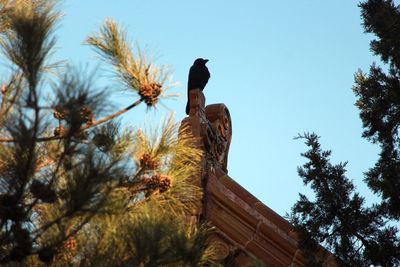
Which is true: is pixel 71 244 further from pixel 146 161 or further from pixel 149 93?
pixel 149 93

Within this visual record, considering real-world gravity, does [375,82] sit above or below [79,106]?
above

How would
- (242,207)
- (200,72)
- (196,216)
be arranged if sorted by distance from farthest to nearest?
(200,72) → (242,207) → (196,216)

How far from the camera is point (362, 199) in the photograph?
5.50m

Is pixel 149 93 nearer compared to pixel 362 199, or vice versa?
pixel 149 93

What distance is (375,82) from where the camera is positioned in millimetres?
6184

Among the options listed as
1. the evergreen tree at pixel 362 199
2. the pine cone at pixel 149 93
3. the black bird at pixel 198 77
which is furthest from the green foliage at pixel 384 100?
the pine cone at pixel 149 93

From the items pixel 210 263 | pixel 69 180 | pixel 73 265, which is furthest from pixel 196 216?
pixel 69 180

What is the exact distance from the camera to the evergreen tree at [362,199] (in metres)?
5.29

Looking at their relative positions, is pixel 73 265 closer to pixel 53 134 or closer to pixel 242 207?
pixel 53 134

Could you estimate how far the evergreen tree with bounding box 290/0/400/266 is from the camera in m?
5.29

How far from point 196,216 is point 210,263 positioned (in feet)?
3.27

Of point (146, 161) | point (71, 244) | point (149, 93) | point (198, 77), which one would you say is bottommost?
point (71, 244)

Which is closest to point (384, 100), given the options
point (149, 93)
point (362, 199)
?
point (362, 199)

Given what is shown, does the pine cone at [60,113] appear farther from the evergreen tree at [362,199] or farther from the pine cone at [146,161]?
the evergreen tree at [362,199]
